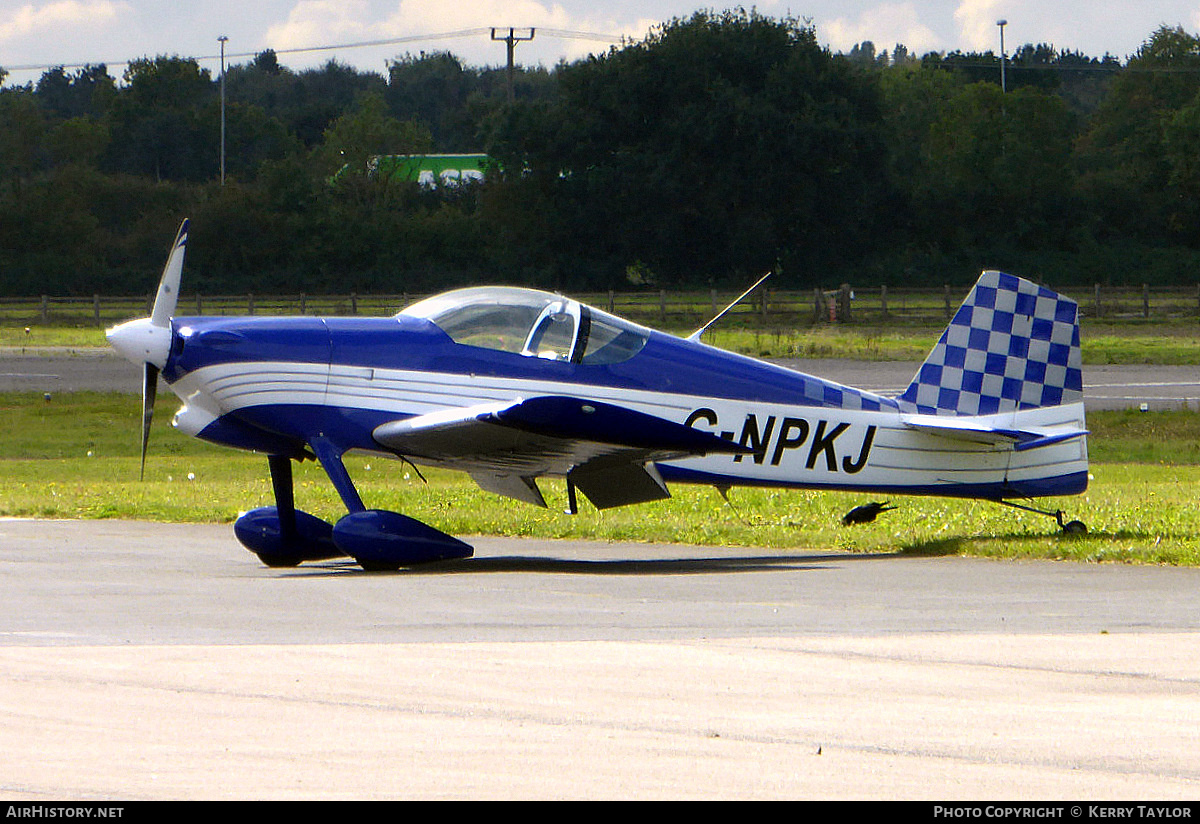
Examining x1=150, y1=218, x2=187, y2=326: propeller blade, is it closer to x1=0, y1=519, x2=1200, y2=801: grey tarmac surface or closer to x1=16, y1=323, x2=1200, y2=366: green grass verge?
x1=0, y1=519, x2=1200, y2=801: grey tarmac surface

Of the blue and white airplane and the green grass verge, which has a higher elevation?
the blue and white airplane

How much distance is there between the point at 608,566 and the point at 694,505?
473 cm

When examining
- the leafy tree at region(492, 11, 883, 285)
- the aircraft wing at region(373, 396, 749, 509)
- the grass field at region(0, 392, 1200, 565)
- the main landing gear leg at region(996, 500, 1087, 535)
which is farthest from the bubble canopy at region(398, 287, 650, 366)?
the leafy tree at region(492, 11, 883, 285)

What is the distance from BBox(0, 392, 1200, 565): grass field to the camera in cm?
1309

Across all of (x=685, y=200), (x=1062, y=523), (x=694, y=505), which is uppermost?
(x=685, y=200)

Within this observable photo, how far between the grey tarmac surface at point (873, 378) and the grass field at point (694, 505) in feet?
16.8

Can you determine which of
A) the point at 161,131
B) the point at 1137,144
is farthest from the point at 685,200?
the point at 161,131

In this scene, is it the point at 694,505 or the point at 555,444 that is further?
the point at 694,505

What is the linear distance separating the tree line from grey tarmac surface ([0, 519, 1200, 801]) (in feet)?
217

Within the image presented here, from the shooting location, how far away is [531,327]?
492 inches

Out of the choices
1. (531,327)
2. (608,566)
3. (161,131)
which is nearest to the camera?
(608,566)

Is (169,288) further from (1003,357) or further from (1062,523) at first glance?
(1062,523)

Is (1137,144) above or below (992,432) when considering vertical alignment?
above
